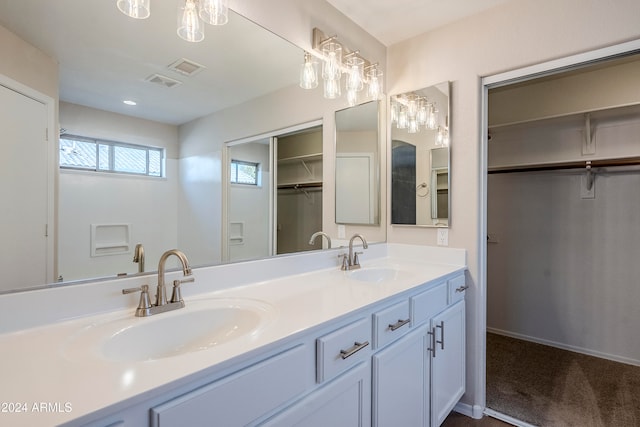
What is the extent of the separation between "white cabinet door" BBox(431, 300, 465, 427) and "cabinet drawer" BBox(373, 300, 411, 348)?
30 cm

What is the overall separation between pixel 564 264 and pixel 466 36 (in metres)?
2.07

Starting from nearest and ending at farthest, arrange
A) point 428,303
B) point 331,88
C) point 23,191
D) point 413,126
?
1. point 23,191
2. point 428,303
3. point 331,88
4. point 413,126

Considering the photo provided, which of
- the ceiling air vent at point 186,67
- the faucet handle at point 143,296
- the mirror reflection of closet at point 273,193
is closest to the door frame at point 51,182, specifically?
the faucet handle at point 143,296

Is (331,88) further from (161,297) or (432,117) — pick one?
(161,297)

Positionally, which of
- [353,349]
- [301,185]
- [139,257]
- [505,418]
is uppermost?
[301,185]

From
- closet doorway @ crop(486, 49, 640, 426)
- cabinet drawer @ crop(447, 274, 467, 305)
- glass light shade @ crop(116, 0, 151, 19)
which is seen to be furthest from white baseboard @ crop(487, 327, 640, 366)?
glass light shade @ crop(116, 0, 151, 19)

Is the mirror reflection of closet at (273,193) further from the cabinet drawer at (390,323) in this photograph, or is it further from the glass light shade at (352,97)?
the cabinet drawer at (390,323)

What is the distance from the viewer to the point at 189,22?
1.23 metres

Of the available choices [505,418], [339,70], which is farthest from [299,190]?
[505,418]

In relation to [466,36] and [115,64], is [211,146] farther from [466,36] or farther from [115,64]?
[466,36]

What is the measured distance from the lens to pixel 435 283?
5.24 feet

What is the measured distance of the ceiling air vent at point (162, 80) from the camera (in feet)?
3.90

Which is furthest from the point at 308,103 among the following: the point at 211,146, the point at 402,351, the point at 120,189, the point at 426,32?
the point at 402,351

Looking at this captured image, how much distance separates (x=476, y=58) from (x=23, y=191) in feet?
7.29
